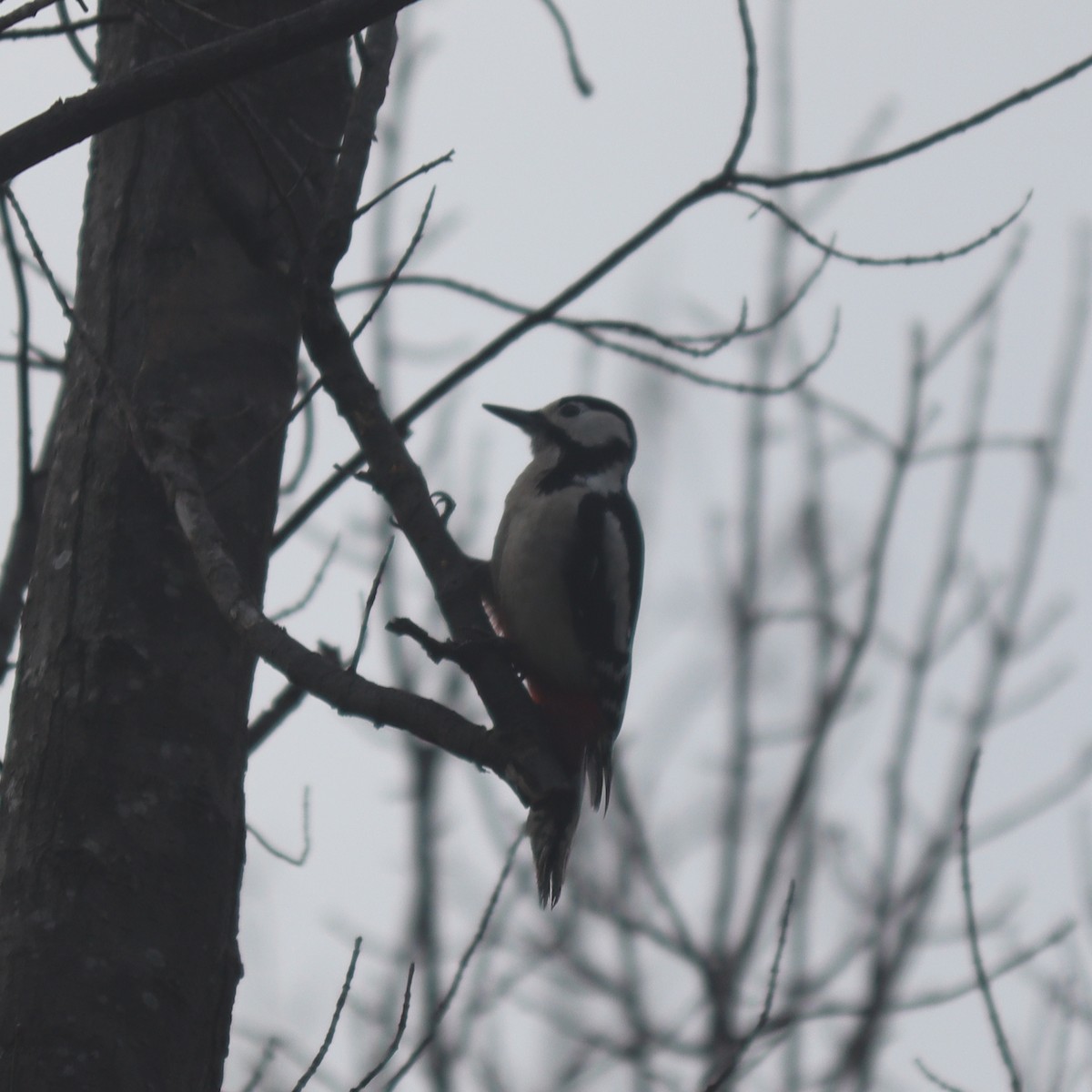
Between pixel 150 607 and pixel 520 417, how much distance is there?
2628 mm

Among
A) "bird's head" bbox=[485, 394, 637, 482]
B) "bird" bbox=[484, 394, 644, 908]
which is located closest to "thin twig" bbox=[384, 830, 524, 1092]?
"bird" bbox=[484, 394, 644, 908]

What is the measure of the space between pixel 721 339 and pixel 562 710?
1170mm

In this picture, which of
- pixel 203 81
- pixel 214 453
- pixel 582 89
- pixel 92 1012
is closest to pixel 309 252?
pixel 214 453

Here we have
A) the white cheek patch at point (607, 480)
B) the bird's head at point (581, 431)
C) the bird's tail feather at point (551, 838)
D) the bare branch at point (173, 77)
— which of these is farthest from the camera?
the bird's head at point (581, 431)

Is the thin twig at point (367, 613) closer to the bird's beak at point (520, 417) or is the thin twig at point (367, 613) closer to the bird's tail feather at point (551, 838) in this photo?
the bird's tail feather at point (551, 838)

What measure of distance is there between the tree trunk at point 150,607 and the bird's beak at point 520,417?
179 cm

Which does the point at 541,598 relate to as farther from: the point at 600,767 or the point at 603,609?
the point at 600,767

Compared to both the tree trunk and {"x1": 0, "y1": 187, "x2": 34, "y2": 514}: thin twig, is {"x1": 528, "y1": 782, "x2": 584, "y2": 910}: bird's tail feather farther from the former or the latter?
{"x1": 0, "y1": 187, "x2": 34, "y2": 514}: thin twig

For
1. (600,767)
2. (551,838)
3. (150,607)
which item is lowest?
(551,838)

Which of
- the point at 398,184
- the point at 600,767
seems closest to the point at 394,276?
the point at 398,184

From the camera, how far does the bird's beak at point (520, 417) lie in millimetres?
5320

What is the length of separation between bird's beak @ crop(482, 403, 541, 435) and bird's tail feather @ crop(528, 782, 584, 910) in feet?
5.82

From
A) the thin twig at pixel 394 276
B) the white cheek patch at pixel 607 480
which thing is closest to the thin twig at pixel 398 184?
the thin twig at pixel 394 276

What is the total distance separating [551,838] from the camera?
3.12m
